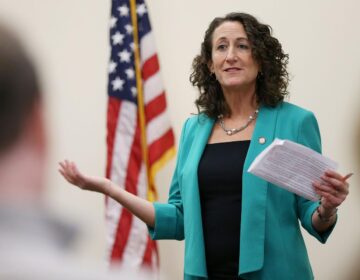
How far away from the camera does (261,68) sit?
172 cm

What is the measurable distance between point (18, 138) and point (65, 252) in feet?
0.29

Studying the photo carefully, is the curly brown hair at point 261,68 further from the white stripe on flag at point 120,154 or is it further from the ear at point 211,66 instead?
the white stripe on flag at point 120,154

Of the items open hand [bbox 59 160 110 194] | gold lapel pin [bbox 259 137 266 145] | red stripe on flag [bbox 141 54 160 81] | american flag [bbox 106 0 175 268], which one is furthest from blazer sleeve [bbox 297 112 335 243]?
red stripe on flag [bbox 141 54 160 81]

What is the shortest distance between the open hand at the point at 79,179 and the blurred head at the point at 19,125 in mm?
931

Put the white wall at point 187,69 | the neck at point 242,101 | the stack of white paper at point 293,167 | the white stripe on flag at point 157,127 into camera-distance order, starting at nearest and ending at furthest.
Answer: the stack of white paper at point 293,167 < the neck at point 242,101 < the white wall at point 187,69 < the white stripe on flag at point 157,127

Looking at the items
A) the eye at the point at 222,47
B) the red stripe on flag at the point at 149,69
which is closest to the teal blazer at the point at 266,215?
the eye at the point at 222,47

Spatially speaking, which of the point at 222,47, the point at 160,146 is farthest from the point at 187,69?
the point at 222,47

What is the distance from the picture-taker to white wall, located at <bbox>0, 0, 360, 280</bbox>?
2842mm

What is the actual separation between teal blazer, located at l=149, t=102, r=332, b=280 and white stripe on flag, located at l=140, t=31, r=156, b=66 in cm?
141

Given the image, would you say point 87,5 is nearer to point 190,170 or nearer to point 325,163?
point 190,170

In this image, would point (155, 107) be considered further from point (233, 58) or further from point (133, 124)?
point (233, 58)

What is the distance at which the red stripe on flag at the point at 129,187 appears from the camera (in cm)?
285

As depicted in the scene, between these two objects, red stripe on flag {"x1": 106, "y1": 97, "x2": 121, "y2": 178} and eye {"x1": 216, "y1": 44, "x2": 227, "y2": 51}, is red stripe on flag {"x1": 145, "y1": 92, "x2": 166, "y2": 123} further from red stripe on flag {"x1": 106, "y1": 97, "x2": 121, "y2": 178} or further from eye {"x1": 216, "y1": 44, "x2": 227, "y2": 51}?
eye {"x1": 216, "y1": 44, "x2": 227, "y2": 51}

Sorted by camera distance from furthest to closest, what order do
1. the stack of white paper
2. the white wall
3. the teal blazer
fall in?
the white wall < the teal blazer < the stack of white paper
